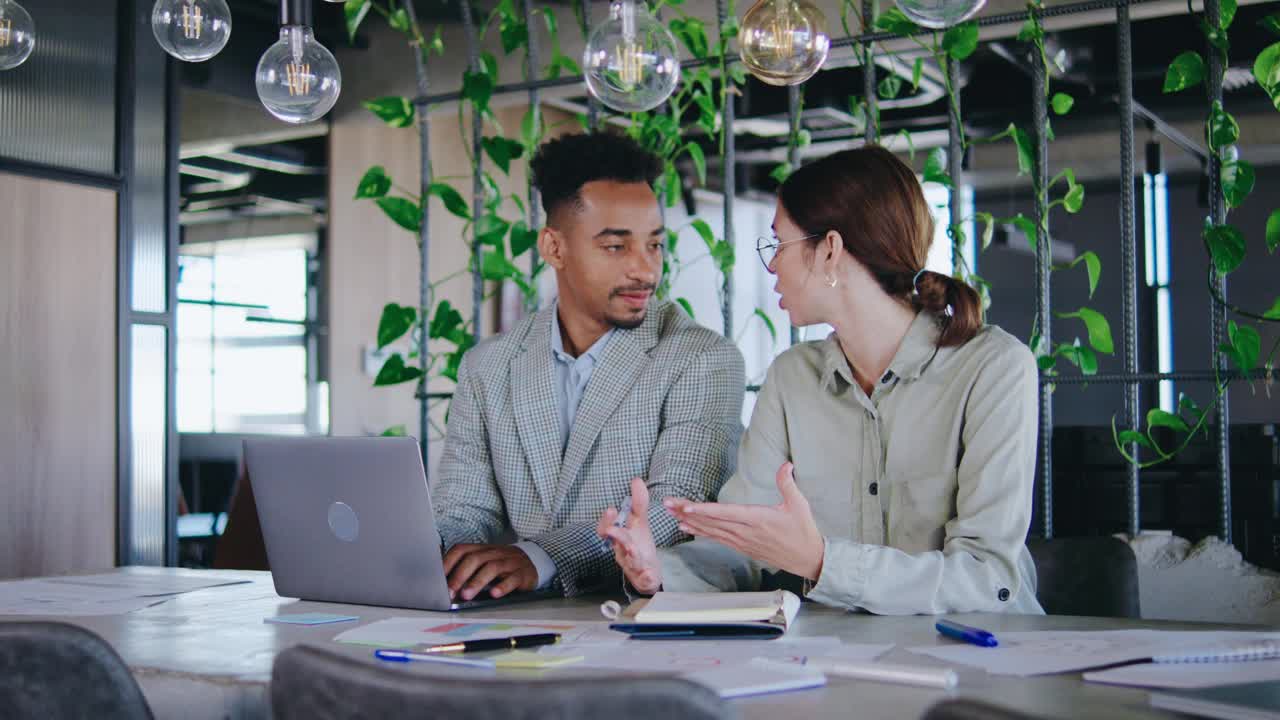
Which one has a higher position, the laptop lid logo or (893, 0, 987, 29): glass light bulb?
(893, 0, 987, 29): glass light bulb

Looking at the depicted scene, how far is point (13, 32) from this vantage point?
2.41 metres

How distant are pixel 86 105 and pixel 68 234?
0.46 metres

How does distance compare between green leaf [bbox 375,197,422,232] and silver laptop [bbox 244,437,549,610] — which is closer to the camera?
silver laptop [bbox 244,437,549,610]

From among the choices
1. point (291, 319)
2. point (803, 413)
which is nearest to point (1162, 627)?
point (803, 413)

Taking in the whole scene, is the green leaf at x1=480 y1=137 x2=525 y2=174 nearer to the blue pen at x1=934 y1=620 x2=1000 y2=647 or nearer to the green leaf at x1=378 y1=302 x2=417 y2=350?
the green leaf at x1=378 y1=302 x2=417 y2=350

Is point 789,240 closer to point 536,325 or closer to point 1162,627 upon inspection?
point 536,325

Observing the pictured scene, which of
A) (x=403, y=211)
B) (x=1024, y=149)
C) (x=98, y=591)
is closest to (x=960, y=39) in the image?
(x=1024, y=149)

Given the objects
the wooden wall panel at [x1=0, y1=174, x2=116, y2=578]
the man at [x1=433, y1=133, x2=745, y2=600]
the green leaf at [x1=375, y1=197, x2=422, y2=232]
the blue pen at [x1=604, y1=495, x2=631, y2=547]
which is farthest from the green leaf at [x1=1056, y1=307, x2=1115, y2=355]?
the wooden wall panel at [x1=0, y1=174, x2=116, y2=578]

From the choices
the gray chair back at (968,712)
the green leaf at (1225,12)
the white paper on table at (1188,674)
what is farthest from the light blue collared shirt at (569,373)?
the gray chair back at (968,712)

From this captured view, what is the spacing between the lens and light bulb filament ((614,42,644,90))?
1.99 meters

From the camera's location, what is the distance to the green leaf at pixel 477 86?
338 cm

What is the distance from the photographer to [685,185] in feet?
27.9

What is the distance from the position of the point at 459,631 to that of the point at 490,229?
6.62 ft

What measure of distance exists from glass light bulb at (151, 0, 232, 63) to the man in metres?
0.91
